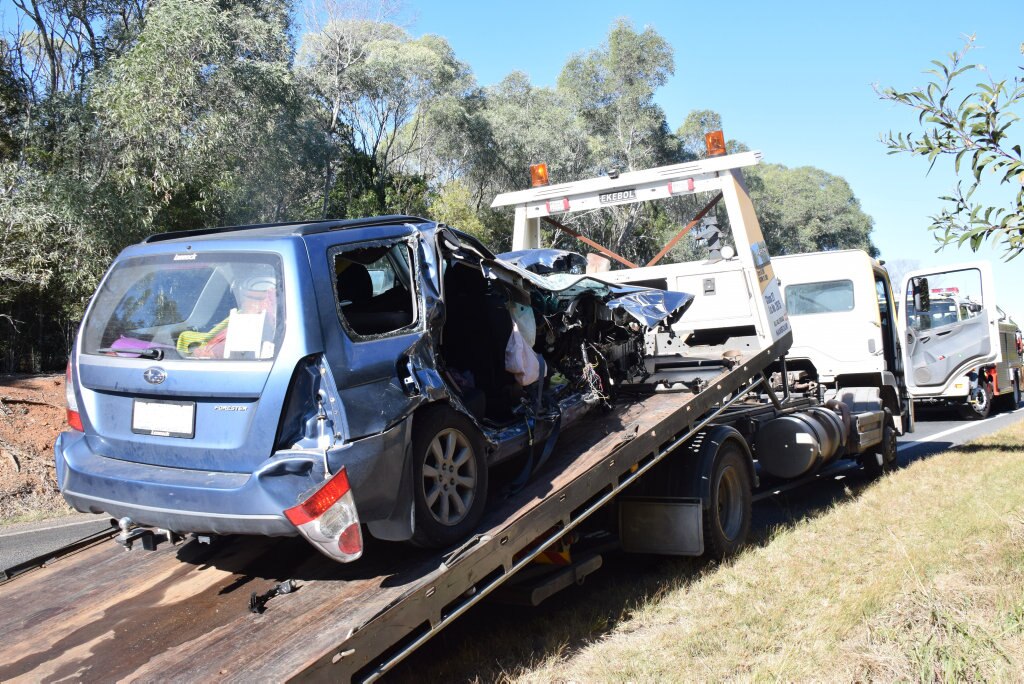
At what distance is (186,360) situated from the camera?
12.7ft

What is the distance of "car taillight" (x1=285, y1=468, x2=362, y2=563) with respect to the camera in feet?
11.7

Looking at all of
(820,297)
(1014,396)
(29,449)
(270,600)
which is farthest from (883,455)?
(29,449)

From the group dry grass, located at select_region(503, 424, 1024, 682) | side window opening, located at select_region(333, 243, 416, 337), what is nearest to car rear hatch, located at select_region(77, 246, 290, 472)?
side window opening, located at select_region(333, 243, 416, 337)

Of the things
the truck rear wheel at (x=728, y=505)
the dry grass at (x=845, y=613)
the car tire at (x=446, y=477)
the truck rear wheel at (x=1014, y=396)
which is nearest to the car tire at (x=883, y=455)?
the dry grass at (x=845, y=613)

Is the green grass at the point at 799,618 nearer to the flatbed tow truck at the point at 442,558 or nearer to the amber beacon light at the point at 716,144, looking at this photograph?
the flatbed tow truck at the point at 442,558

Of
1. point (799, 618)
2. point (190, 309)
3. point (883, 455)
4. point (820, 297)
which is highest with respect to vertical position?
Result: point (190, 309)

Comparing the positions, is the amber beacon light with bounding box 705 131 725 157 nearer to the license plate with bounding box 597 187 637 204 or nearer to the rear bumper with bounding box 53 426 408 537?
the license plate with bounding box 597 187 637 204

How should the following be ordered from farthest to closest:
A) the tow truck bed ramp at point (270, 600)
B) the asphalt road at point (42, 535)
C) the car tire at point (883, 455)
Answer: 1. the car tire at point (883, 455)
2. the asphalt road at point (42, 535)
3. the tow truck bed ramp at point (270, 600)

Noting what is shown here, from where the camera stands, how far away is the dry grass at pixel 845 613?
13.3 ft

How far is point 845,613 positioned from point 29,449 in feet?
37.4

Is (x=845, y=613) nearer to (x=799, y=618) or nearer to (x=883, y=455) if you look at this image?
(x=799, y=618)

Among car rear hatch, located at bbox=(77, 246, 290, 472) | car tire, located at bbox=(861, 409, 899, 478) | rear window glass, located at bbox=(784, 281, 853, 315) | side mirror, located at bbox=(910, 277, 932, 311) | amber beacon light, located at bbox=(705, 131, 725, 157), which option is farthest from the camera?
side mirror, located at bbox=(910, 277, 932, 311)

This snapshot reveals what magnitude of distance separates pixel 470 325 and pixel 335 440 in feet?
6.07

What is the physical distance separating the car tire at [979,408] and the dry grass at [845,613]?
415 inches
